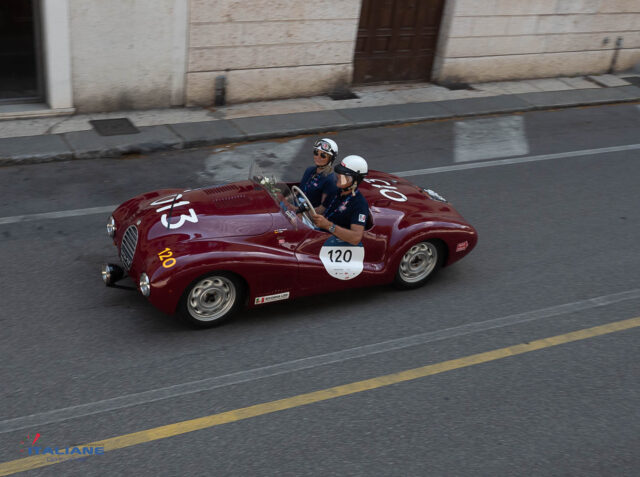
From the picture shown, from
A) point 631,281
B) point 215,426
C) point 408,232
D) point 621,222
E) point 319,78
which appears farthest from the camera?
point 319,78

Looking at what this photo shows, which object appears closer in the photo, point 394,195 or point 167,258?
point 167,258

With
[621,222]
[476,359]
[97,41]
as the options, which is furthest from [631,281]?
[97,41]

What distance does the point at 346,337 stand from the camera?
652cm

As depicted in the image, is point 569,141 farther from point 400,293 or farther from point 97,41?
point 97,41

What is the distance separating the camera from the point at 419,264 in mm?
7379

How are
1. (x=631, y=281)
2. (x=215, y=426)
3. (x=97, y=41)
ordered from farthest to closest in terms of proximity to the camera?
(x=97, y=41)
(x=631, y=281)
(x=215, y=426)

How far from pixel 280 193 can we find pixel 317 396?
A: 211 centimetres


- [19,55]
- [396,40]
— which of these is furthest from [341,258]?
[396,40]

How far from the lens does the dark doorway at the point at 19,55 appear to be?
35.3 feet

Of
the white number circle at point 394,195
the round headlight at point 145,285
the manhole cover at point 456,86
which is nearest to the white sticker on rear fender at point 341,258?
the white number circle at point 394,195

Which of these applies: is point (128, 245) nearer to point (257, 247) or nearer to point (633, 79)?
point (257, 247)

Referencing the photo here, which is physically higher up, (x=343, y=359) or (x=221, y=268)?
(x=221, y=268)

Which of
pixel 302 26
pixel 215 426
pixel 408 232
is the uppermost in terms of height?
pixel 302 26

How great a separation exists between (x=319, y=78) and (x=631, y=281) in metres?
6.88
